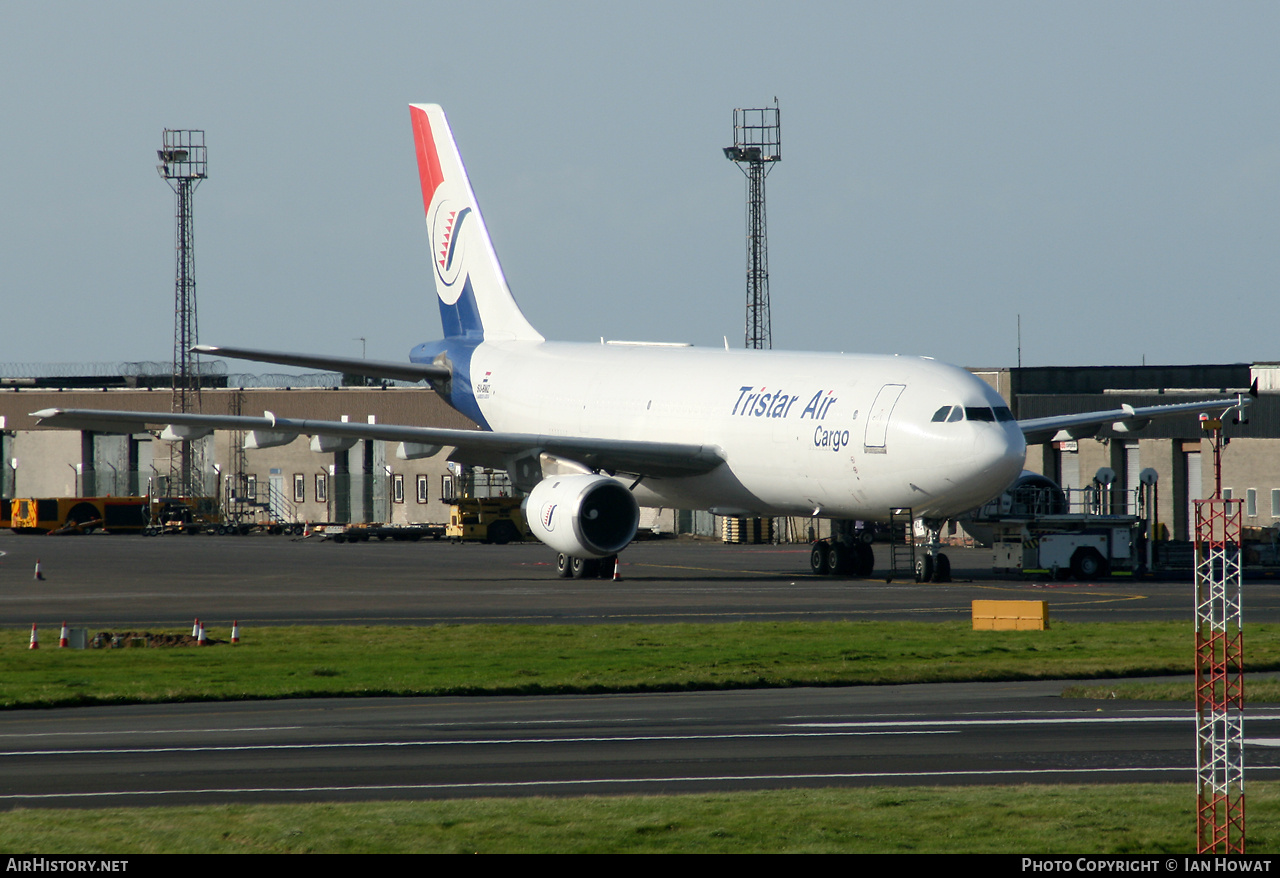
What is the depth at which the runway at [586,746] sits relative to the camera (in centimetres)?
1292

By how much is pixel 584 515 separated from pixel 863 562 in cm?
749

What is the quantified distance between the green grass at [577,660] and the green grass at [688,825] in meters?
8.03

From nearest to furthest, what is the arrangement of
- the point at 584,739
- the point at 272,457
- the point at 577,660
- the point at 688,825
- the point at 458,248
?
the point at 688,825
the point at 584,739
the point at 577,660
the point at 458,248
the point at 272,457

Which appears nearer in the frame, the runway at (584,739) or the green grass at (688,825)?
the green grass at (688,825)

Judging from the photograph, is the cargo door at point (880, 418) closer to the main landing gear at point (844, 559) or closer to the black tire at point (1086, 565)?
the main landing gear at point (844, 559)

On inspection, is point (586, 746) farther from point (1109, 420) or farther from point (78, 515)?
point (78, 515)

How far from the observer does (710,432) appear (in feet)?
130

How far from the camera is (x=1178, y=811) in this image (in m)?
11.4

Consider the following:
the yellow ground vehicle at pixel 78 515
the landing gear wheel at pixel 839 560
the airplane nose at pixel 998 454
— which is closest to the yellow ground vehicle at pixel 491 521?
the yellow ground vehicle at pixel 78 515

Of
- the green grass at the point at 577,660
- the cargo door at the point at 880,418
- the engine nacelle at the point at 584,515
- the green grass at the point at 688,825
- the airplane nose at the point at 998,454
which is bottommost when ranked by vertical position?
A: the green grass at the point at 577,660

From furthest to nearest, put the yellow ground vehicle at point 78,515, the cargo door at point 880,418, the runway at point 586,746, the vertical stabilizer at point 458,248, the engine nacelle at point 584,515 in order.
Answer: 1. the yellow ground vehicle at point 78,515
2. the vertical stabilizer at point 458,248
3. the engine nacelle at point 584,515
4. the cargo door at point 880,418
5. the runway at point 586,746

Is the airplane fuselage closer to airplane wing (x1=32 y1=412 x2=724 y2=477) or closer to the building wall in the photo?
airplane wing (x1=32 y1=412 x2=724 y2=477)

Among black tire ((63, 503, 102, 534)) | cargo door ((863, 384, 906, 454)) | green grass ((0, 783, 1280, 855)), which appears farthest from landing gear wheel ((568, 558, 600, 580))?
black tire ((63, 503, 102, 534))

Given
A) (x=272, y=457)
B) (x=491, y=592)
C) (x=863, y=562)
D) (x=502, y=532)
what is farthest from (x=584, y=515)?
(x=272, y=457)
